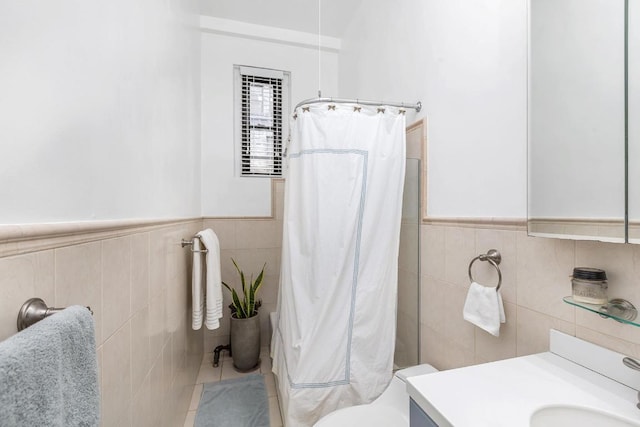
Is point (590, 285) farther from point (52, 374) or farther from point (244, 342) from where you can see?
point (244, 342)

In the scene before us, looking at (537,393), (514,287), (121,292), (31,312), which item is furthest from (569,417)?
(121,292)

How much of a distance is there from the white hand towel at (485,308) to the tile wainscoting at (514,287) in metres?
0.06

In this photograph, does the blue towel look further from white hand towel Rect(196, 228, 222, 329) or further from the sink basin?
white hand towel Rect(196, 228, 222, 329)

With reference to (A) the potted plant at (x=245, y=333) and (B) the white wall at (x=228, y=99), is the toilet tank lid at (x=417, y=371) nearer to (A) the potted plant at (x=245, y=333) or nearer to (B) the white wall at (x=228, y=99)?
(A) the potted plant at (x=245, y=333)

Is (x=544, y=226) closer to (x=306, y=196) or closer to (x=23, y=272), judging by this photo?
(x=306, y=196)

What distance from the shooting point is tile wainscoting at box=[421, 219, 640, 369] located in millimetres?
729

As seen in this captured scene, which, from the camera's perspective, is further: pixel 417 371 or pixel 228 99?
pixel 228 99

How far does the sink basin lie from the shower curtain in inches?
32.6

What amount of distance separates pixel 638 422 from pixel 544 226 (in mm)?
486

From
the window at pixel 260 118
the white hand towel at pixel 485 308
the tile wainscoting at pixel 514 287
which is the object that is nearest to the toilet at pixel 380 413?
the tile wainscoting at pixel 514 287

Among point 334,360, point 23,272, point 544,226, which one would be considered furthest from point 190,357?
point 544,226

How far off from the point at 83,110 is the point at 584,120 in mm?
1308

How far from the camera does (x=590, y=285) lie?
725 millimetres

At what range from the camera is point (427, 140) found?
148 cm
